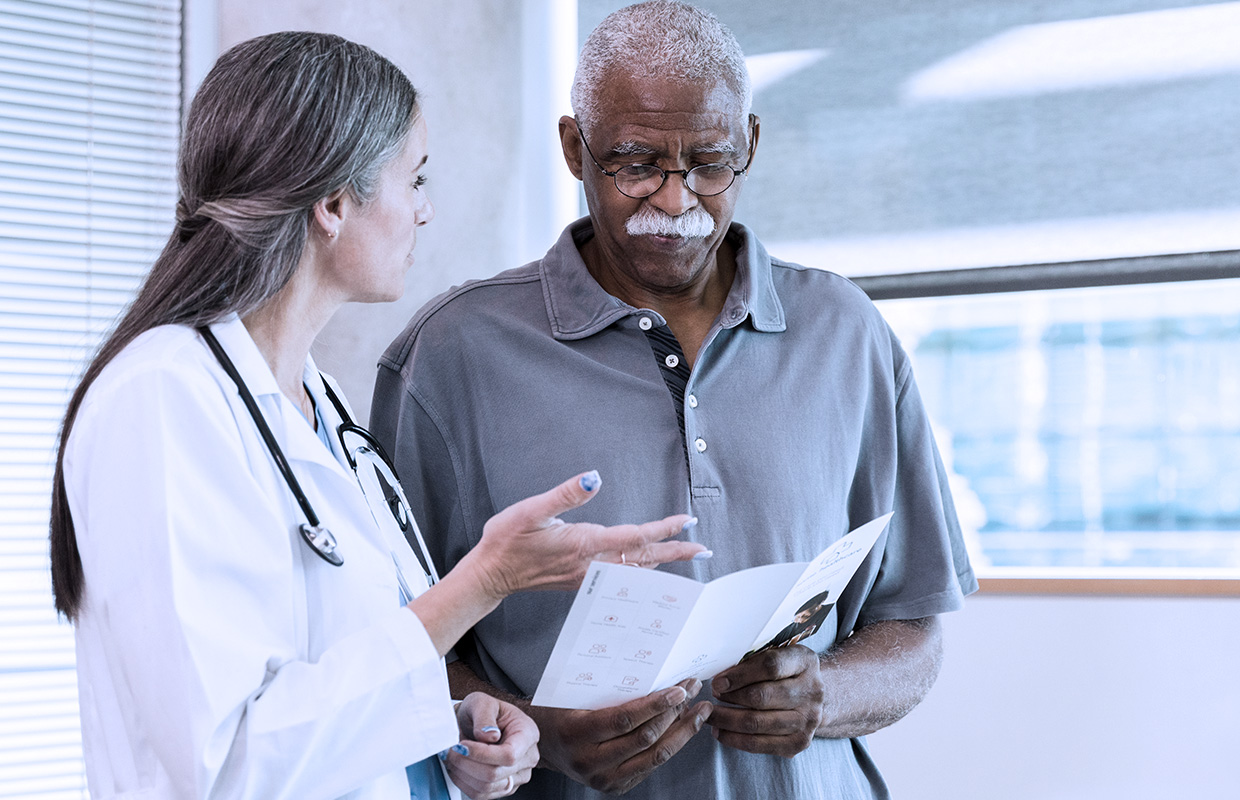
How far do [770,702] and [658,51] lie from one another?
0.90 metres

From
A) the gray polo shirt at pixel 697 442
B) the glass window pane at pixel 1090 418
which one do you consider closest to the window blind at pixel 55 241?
the gray polo shirt at pixel 697 442

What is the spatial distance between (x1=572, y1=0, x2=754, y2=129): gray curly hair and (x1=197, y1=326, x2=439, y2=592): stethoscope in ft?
1.88

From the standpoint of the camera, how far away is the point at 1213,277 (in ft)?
7.74

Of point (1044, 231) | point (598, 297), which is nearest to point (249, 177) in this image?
point (598, 297)

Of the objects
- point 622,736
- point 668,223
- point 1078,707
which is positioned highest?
point 668,223

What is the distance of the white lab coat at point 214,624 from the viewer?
882mm

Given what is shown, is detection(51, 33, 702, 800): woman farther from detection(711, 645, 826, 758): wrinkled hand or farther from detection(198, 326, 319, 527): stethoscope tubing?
detection(711, 645, 826, 758): wrinkled hand

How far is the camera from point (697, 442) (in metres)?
1.44

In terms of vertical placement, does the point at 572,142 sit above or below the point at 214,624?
above

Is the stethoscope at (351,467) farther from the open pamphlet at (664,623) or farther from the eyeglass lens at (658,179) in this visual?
the eyeglass lens at (658,179)

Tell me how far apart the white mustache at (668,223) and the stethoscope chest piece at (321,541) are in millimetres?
669

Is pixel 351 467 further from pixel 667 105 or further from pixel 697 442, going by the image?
pixel 667 105

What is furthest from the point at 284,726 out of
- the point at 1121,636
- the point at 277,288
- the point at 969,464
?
the point at 969,464

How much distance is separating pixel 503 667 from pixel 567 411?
0.37 metres
